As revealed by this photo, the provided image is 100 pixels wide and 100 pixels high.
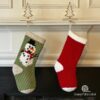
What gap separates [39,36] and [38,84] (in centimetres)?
29

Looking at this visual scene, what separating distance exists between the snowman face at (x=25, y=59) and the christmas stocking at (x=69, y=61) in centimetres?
16

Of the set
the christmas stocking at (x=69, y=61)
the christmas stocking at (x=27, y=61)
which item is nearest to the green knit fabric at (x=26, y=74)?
the christmas stocking at (x=27, y=61)

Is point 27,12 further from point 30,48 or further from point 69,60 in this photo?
point 69,60

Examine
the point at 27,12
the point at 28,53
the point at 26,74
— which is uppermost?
the point at 27,12

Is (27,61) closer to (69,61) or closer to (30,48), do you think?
(30,48)

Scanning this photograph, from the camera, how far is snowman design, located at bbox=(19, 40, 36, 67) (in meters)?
1.37

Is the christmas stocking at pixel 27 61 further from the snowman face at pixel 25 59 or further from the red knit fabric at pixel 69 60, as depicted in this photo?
the red knit fabric at pixel 69 60

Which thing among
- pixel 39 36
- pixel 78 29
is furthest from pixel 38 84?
pixel 78 29

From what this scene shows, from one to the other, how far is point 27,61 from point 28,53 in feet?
0.15

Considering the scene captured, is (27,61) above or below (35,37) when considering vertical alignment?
below

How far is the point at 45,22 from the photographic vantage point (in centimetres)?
135

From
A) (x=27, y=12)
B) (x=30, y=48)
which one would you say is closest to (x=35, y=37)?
(x=30, y=48)

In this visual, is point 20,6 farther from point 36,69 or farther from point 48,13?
point 36,69

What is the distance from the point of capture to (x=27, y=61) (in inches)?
53.8
